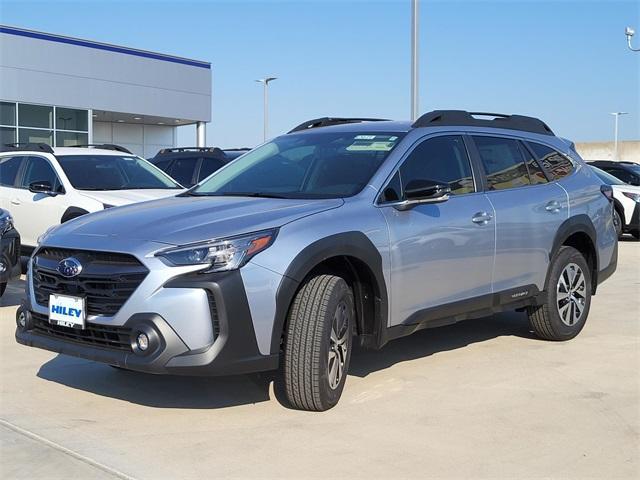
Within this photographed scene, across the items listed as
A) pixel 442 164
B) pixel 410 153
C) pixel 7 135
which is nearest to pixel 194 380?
pixel 410 153

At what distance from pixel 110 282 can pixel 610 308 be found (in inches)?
227

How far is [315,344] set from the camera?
447 cm

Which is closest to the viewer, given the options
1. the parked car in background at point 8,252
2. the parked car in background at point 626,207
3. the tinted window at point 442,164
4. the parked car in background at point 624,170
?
the tinted window at point 442,164

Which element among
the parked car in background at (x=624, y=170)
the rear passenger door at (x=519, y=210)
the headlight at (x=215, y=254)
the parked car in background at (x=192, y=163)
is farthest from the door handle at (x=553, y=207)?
the parked car in background at (x=624, y=170)

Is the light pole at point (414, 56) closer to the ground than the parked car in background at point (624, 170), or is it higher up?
higher up

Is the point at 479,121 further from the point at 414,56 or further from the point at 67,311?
the point at 414,56

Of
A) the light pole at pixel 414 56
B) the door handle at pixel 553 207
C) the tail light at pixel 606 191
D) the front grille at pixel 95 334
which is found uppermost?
the light pole at pixel 414 56

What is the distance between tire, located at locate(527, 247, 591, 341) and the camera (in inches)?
255

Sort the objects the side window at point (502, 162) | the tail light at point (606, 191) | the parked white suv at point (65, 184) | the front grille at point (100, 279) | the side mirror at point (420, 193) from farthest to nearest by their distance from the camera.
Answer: the parked white suv at point (65, 184)
the tail light at point (606, 191)
the side window at point (502, 162)
the side mirror at point (420, 193)
the front grille at point (100, 279)

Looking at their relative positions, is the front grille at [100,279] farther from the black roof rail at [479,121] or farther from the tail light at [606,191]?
the tail light at [606,191]

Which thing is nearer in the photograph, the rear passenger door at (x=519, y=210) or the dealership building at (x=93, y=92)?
the rear passenger door at (x=519, y=210)

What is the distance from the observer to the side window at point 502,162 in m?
6.05

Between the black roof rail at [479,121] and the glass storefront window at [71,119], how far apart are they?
2667 centimetres

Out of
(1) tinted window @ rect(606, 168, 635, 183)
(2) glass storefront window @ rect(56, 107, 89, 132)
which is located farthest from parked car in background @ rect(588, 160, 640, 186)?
(2) glass storefront window @ rect(56, 107, 89, 132)
